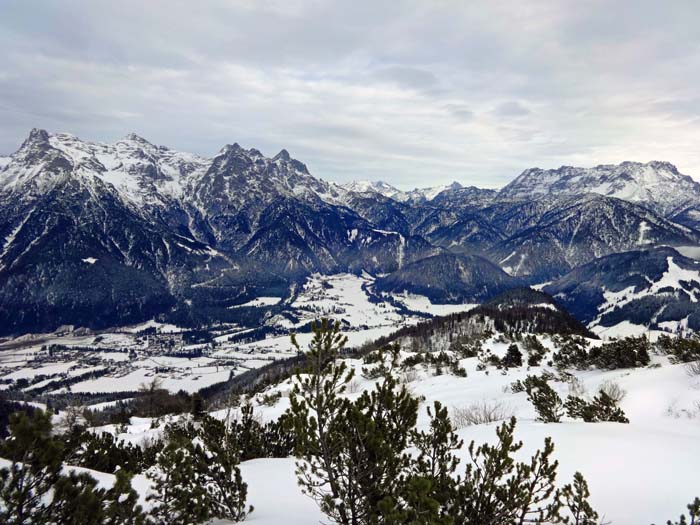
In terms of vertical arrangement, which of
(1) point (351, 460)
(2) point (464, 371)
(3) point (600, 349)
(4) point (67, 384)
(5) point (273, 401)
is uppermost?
(1) point (351, 460)

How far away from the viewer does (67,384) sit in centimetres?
18912

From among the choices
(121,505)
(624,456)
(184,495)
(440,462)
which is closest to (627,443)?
(624,456)

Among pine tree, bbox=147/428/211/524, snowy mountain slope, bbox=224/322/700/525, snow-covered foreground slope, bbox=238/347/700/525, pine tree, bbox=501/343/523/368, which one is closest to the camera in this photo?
pine tree, bbox=147/428/211/524

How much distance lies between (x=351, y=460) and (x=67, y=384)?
236 m

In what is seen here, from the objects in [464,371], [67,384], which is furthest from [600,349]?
[67,384]

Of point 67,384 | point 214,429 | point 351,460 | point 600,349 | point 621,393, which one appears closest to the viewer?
point 351,460

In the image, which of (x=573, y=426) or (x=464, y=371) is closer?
(x=573, y=426)

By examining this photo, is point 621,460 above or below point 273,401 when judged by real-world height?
above

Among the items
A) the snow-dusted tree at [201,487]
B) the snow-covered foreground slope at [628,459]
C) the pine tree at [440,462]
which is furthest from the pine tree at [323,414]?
the snow-dusted tree at [201,487]

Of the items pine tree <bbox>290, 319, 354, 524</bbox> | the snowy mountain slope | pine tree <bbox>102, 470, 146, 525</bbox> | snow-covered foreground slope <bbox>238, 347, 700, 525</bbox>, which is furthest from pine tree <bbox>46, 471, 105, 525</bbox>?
snow-covered foreground slope <bbox>238, 347, 700, 525</bbox>

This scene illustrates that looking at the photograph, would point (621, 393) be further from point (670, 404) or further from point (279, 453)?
point (279, 453)

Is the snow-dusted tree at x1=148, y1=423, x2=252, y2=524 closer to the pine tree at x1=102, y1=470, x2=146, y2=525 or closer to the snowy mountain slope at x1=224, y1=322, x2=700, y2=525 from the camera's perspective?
the snowy mountain slope at x1=224, y1=322, x2=700, y2=525

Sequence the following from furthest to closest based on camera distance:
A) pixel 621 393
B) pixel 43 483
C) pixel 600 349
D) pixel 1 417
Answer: pixel 1 417, pixel 600 349, pixel 621 393, pixel 43 483

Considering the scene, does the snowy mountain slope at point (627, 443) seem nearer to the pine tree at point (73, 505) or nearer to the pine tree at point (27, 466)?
the pine tree at point (73, 505)
